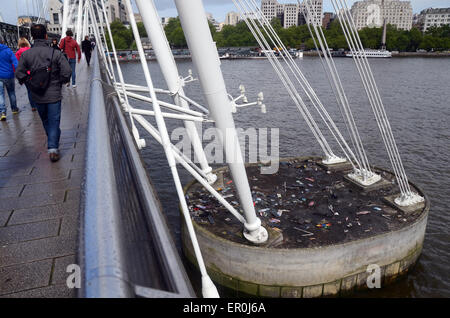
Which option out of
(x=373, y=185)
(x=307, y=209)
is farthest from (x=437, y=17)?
(x=307, y=209)

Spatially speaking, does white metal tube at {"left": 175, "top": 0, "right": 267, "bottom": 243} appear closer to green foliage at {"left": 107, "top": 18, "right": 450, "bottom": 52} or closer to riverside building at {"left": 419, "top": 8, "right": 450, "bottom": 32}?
green foliage at {"left": 107, "top": 18, "right": 450, "bottom": 52}

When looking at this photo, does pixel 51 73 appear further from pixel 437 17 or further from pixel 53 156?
pixel 437 17

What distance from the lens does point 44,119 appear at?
16.1 ft

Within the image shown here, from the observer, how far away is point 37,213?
3.32 m

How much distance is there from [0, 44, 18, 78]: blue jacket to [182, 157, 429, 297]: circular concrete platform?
4658 millimetres

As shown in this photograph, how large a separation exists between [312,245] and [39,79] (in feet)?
17.0

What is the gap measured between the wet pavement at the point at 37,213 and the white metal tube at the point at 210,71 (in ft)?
4.87

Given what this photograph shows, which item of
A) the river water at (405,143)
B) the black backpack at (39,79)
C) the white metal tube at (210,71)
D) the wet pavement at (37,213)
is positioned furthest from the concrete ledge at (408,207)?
the black backpack at (39,79)

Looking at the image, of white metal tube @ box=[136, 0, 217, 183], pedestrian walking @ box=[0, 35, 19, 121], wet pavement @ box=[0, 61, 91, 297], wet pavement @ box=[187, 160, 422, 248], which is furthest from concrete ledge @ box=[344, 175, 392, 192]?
pedestrian walking @ box=[0, 35, 19, 121]

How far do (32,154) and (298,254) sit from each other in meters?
4.49

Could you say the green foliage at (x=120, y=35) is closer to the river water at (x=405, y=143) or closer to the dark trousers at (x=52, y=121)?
the river water at (x=405, y=143)
